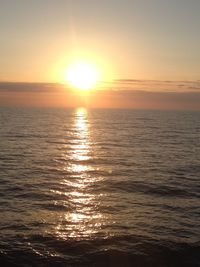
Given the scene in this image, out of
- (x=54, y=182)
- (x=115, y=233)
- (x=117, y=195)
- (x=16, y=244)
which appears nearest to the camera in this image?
(x=16, y=244)

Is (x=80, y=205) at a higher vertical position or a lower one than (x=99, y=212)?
higher

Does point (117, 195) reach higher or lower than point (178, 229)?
higher

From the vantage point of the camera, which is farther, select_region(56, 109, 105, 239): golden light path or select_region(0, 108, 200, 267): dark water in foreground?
select_region(56, 109, 105, 239): golden light path

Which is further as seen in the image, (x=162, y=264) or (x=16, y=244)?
(x=16, y=244)

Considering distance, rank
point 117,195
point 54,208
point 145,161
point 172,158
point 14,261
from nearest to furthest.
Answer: point 14,261, point 54,208, point 117,195, point 145,161, point 172,158

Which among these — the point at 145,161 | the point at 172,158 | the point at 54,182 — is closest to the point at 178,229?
the point at 54,182

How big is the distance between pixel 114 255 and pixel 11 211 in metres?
7.92

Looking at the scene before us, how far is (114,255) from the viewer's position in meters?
16.5

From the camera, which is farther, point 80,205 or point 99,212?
point 80,205

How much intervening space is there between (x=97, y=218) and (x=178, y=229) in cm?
467

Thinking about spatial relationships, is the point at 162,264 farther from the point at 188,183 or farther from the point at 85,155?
the point at 85,155

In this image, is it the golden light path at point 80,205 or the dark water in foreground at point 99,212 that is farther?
the golden light path at point 80,205

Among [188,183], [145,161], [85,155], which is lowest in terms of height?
[188,183]

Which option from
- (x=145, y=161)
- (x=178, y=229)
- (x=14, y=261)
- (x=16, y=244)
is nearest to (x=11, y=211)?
(x=16, y=244)
